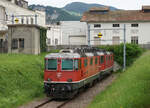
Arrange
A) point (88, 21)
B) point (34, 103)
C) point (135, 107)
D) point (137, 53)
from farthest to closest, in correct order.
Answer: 1. point (88, 21)
2. point (137, 53)
3. point (34, 103)
4. point (135, 107)

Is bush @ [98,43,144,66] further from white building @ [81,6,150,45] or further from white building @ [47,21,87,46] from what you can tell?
white building @ [47,21,87,46]

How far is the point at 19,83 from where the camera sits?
1880 centimetres

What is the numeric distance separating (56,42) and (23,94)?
148ft

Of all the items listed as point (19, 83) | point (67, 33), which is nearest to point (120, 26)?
point (67, 33)

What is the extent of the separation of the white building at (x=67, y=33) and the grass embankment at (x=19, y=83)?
3582 cm

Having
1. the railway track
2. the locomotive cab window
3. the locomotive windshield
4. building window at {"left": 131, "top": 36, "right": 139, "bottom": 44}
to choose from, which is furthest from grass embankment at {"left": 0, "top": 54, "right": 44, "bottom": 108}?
building window at {"left": 131, "top": 36, "right": 139, "bottom": 44}

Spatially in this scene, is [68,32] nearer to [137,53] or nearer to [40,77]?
[137,53]

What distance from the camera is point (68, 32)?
61.8m

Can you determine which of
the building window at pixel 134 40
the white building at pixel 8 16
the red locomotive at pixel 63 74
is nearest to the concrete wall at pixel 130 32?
the building window at pixel 134 40

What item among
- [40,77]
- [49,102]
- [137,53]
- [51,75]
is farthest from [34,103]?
[137,53]

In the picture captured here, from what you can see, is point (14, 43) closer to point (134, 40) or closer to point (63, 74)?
point (63, 74)

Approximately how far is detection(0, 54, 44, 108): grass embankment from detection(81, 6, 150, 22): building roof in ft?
95.1

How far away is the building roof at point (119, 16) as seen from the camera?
49906mm

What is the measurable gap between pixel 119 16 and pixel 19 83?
3506 centimetres
